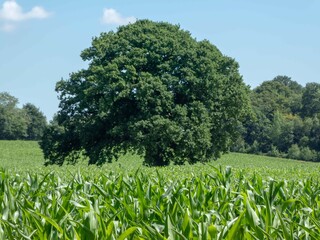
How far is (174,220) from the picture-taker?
386 cm

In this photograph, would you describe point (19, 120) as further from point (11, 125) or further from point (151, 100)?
point (151, 100)

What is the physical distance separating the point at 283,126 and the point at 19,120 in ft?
136

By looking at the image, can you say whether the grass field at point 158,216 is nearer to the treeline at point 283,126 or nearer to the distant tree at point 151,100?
the distant tree at point 151,100

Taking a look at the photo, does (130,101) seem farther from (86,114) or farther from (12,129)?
(12,129)

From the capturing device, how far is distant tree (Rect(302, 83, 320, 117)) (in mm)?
96312

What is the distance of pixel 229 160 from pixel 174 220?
65084mm

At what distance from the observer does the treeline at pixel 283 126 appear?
87075 mm

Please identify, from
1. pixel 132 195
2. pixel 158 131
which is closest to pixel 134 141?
pixel 158 131

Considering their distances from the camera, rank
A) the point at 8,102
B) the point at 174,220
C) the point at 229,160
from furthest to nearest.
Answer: the point at 8,102 < the point at 229,160 < the point at 174,220

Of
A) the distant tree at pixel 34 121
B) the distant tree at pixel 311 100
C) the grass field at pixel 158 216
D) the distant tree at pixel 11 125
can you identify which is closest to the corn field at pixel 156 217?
the grass field at pixel 158 216

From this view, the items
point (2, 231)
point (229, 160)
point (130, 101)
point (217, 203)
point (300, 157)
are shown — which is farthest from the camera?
point (300, 157)

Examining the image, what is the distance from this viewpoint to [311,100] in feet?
327

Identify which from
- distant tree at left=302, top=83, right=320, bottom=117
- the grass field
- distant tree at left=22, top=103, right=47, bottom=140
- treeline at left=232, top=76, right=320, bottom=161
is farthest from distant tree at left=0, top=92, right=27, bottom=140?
the grass field

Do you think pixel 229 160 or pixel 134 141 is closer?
pixel 134 141
